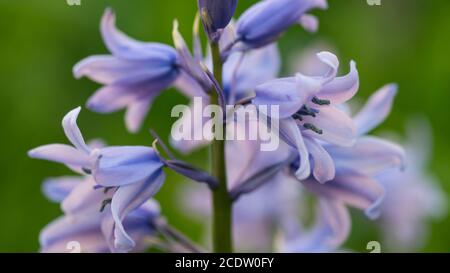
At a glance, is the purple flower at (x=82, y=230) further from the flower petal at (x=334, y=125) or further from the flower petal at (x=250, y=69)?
the flower petal at (x=334, y=125)

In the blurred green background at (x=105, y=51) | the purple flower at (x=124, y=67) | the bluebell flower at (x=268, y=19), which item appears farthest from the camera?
the blurred green background at (x=105, y=51)

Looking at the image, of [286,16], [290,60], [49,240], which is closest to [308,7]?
[286,16]

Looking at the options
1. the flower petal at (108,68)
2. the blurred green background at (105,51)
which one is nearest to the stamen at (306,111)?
the flower petal at (108,68)

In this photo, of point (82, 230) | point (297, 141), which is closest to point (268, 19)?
point (297, 141)

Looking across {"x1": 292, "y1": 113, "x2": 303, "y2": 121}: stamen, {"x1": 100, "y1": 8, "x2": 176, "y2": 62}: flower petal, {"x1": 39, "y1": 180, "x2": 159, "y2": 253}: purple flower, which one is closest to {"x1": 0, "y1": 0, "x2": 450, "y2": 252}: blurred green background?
{"x1": 39, "y1": 180, "x2": 159, "y2": 253}: purple flower

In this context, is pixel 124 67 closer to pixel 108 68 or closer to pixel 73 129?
pixel 108 68

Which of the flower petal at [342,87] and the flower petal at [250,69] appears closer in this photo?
the flower petal at [342,87]

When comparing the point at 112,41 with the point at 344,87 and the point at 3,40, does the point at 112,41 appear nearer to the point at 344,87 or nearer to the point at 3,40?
the point at 344,87
